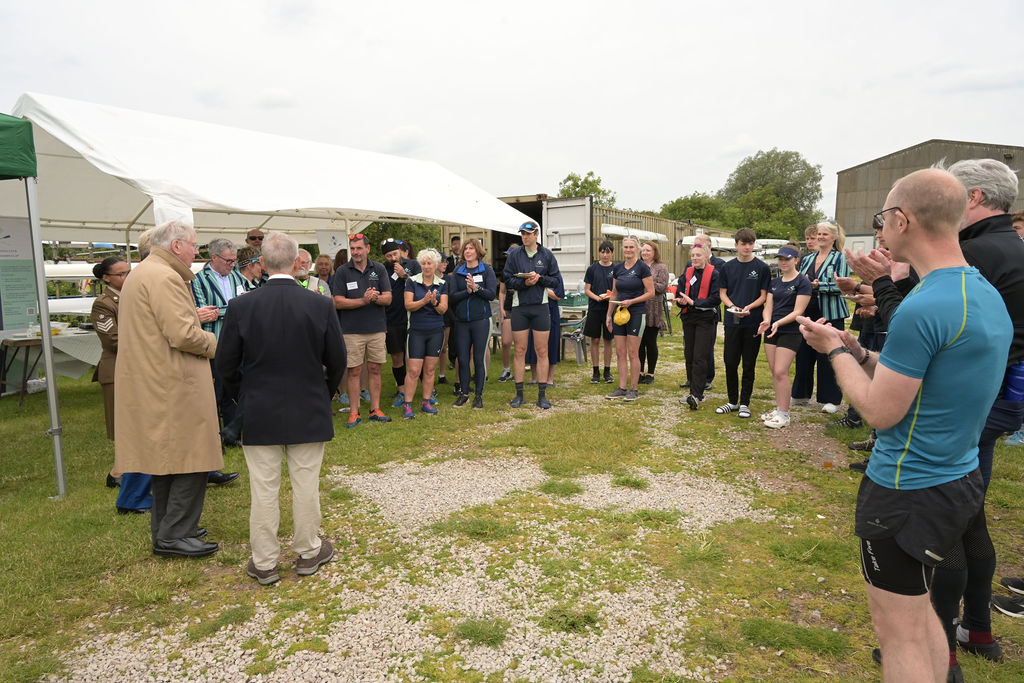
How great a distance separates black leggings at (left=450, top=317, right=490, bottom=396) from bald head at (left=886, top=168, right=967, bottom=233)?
5576mm

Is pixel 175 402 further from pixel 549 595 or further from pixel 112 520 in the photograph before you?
pixel 549 595

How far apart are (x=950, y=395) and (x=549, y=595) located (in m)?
2.18

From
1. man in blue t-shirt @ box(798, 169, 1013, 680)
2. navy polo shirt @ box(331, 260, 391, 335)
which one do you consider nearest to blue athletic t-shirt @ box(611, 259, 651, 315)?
navy polo shirt @ box(331, 260, 391, 335)

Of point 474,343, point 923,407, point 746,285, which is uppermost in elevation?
point 746,285

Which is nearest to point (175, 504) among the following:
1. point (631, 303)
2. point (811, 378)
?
point (631, 303)

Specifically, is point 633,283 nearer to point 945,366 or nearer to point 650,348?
point 650,348

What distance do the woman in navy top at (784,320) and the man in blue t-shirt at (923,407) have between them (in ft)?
14.7

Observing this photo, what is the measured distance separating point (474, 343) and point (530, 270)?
1158mm

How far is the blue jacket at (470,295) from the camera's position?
22.9ft

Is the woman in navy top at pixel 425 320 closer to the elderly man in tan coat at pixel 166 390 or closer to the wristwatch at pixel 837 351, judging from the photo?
the elderly man in tan coat at pixel 166 390

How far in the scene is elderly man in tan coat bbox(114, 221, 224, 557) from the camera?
338 cm

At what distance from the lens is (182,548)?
352 cm

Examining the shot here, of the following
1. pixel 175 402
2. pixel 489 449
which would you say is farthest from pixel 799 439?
pixel 175 402

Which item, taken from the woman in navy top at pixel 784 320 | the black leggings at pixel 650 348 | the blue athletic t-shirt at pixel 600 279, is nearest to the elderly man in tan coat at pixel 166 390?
the woman in navy top at pixel 784 320
